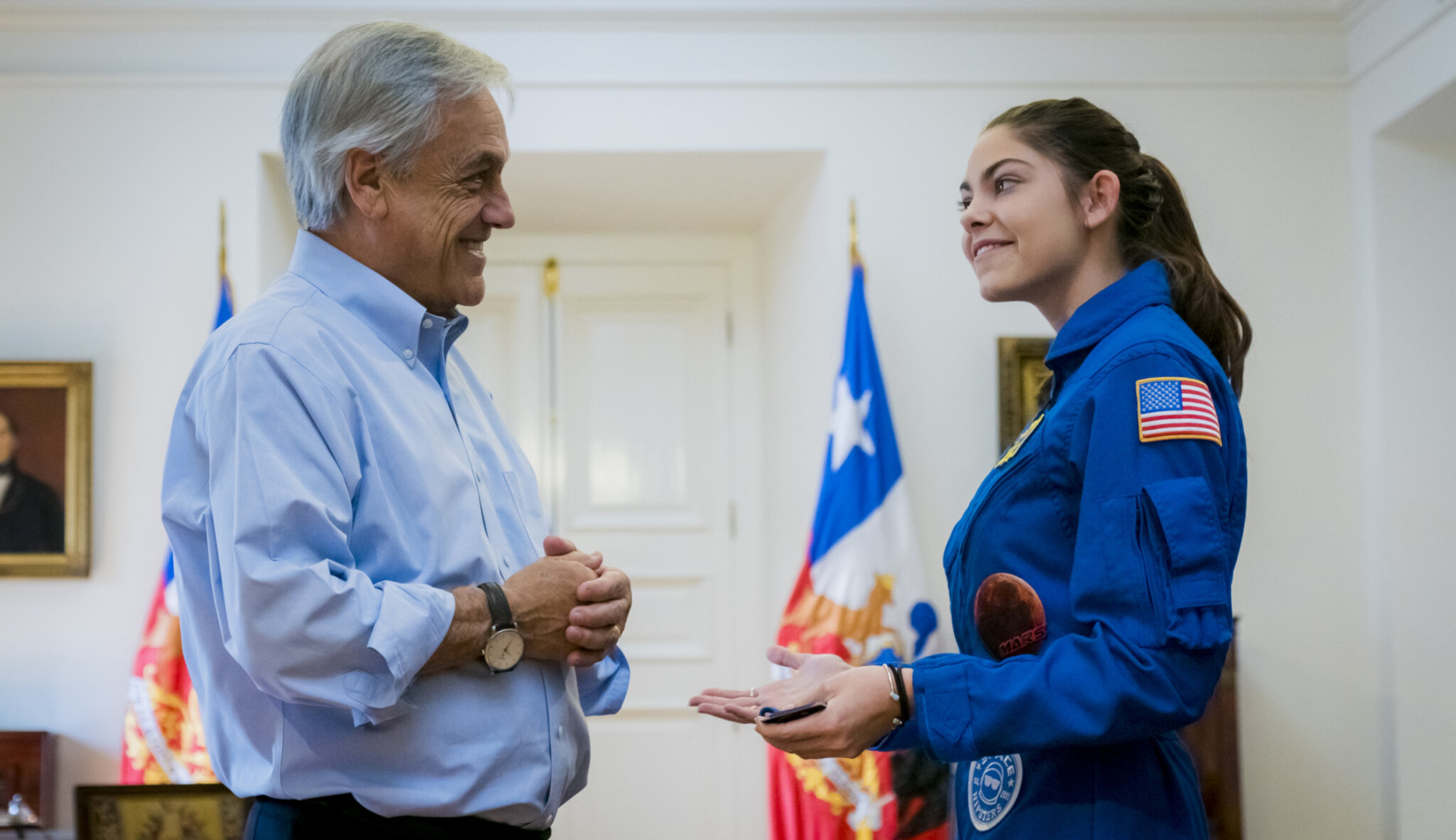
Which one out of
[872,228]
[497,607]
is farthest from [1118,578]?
[872,228]

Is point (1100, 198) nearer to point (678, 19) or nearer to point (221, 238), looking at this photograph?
point (678, 19)

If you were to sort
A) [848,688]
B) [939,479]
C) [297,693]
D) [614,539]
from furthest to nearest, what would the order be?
[614,539], [939,479], [848,688], [297,693]

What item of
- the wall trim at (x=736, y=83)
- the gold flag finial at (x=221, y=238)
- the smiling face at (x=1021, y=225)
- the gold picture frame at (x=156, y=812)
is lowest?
the gold picture frame at (x=156, y=812)

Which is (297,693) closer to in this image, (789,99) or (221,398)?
(221,398)

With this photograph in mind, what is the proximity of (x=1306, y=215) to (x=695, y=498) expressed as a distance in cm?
217

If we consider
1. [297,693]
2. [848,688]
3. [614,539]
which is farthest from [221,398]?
[614,539]

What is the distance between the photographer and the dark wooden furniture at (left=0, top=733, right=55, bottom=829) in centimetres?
308

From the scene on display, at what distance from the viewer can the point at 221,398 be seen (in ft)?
3.62

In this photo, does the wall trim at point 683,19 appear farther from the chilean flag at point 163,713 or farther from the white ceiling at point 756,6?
the chilean flag at point 163,713

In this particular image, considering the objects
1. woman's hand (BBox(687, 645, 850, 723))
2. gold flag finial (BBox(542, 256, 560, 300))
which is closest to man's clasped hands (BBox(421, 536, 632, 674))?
woman's hand (BBox(687, 645, 850, 723))

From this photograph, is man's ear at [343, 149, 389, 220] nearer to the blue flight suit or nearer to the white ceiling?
the blue flight suit

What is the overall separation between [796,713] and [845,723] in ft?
0.17

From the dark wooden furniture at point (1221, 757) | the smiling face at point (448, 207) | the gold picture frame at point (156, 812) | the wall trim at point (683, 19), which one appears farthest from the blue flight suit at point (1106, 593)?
the wall trim at point (683, 19)

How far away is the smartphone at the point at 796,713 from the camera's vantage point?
119cm
